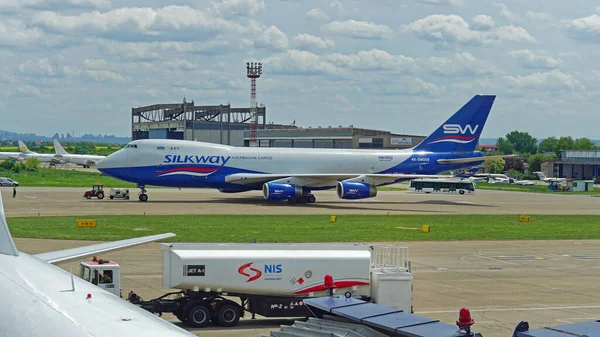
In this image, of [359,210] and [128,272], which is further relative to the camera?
[359,210]

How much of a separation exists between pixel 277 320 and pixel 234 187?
48.0m

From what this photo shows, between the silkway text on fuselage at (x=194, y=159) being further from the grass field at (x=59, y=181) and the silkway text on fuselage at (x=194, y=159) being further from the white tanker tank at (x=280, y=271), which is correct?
the white tanker tank at (x=280, y=271)

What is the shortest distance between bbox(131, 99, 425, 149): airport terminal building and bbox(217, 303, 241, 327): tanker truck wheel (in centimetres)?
11024

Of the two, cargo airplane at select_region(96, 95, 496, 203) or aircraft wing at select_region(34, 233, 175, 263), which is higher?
cargo airplane at select_region(96, 95, 496, 203)

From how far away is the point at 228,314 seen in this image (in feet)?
72.9

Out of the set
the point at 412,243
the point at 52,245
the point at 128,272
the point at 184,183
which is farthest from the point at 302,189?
the point at 128,272

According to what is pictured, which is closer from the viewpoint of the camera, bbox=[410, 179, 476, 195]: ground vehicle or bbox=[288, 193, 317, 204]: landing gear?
bbox=[288, 193, 317, 204]: landing gear

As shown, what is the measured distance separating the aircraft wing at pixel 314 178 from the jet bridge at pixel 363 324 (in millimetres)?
56308

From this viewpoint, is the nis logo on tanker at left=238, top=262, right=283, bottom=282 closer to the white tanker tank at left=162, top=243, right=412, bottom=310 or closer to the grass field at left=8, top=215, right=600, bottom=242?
the white tanker tank at left=162, top=243, right=412, bottom=310

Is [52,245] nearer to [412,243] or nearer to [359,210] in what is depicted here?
[412,243]

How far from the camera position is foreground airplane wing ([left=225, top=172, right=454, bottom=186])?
69.6 m

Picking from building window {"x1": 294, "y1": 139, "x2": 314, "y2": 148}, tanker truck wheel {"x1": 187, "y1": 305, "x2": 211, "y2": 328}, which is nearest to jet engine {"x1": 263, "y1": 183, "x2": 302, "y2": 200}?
tanker truck wheel {"x1": 187, "y1": 305, "x2": 211, "y2": 328}

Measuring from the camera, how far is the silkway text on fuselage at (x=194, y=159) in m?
67.4

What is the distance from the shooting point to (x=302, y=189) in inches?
2793
